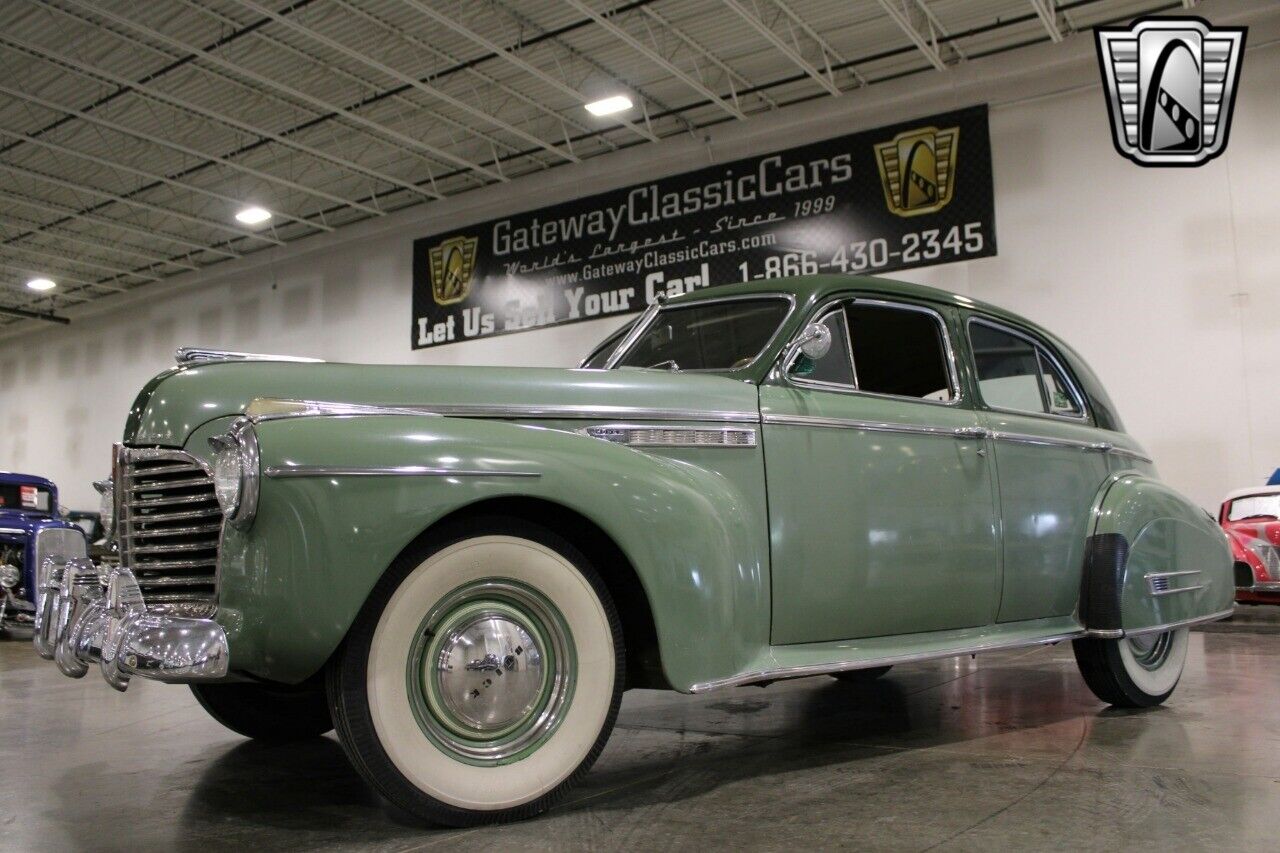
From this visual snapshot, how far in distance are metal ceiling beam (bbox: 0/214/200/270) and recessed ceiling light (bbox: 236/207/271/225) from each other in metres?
3.55

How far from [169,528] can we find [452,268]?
13.7 m

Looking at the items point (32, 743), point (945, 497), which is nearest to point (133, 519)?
point (32, 743)

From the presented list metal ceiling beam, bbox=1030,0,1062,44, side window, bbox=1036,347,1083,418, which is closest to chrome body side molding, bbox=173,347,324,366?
side window, bbox=1036,347,1083,418

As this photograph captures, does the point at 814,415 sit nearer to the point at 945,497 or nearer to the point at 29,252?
the point at 945,497

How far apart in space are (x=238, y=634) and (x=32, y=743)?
228cm

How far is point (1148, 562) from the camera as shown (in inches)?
164

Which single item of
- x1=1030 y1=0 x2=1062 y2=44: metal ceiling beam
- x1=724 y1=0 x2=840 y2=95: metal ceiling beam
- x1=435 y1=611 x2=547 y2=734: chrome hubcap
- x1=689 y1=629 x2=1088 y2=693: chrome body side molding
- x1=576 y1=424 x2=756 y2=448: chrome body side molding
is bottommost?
x1=689 y1=629 x2=1088 y2=693: chrome body side molding

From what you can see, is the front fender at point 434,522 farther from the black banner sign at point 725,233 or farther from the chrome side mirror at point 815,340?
the black banner sign at point 725,233

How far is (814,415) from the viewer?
337cm

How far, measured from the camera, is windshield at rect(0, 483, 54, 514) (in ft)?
34.3

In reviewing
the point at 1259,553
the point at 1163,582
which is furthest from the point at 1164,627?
the point at 1259,553

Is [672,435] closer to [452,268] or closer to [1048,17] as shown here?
[1048,17]

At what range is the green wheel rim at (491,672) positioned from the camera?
2.54 metres

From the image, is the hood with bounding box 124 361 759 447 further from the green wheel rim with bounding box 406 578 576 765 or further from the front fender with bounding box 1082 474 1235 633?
the front fender with bounding box 1082 474 1235 633
